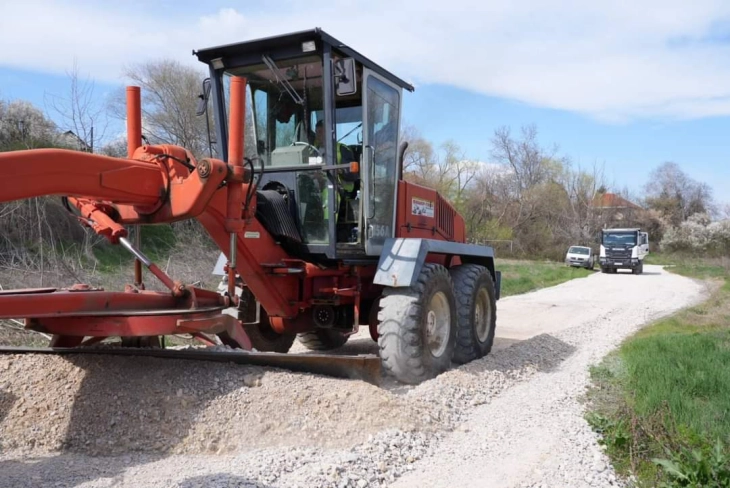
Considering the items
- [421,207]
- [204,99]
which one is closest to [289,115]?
[204,99]

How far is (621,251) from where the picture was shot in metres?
32.4

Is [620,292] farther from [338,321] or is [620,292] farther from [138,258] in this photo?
[138,258]

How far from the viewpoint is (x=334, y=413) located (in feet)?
15.0

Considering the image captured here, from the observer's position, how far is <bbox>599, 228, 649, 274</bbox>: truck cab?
3216 centimetres

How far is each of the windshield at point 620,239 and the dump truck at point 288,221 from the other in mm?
27490

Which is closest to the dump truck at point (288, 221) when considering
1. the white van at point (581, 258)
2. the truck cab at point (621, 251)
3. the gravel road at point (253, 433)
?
the gravel road at point (253, 433)

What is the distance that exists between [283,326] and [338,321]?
573 mm

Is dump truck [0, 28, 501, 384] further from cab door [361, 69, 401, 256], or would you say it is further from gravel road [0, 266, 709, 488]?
gravel road [0, 266, 709, 488]

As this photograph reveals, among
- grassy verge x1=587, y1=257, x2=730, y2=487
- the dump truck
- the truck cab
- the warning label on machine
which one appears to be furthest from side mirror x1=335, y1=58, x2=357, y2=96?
the truck cab

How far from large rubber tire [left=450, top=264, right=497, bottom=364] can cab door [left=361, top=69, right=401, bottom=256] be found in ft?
4.02

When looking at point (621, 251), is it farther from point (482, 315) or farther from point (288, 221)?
point (288, 221)

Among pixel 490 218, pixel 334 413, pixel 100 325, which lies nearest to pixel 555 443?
pixel 334 413

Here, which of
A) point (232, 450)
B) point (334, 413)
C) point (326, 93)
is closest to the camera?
point (232, 450)

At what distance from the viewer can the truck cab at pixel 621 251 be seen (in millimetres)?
32156
